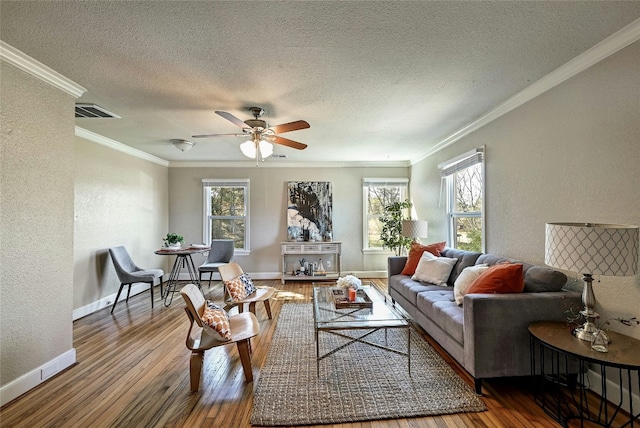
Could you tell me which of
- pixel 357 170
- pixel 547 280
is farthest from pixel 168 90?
pixel 357 170

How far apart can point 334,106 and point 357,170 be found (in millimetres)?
3124

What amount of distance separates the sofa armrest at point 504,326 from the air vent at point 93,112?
393 cm

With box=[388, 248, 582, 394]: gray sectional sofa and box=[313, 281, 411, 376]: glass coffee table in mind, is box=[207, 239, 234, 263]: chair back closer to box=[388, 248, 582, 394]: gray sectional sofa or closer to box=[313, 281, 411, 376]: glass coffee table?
box=[313, 281, 411, 376]: glass coffee table

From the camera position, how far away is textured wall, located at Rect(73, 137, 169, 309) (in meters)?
3.77

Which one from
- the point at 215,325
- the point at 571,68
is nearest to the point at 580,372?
the point at 571,68

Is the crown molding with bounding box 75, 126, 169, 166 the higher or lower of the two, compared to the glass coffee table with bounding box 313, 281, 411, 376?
higher

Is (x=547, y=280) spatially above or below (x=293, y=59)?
below

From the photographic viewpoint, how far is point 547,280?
2.19m

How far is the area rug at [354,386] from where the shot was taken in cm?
185

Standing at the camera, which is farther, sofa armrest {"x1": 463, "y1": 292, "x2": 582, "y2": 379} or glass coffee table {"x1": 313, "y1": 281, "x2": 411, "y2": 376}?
glass coffee table {"x1": 313, "y1": 281, "x2": 411, "y2": 376}

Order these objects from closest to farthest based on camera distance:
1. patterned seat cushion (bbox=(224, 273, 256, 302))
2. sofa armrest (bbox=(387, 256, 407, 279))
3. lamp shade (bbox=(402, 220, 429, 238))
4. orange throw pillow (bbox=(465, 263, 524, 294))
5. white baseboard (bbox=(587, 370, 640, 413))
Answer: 1. white baseboard (bbox=(587, 370, 640, 413))
2. orange throw pillow (bbox=(465, 263, 524, 294))
3. patterned seat cushion (bbox=(224, 273, 256, 302))
4. sofa armrest (bbox=(387, 256, 407, 279))
5. lamp shade (bbox=(402, 220, 429, 238))

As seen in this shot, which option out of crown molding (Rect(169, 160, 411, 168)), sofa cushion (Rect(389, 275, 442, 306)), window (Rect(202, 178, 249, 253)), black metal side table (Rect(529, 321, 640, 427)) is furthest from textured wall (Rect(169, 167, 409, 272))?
black metal side table (Rect(529, 321, 640, 427))

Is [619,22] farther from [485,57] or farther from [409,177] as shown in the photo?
[409,177]

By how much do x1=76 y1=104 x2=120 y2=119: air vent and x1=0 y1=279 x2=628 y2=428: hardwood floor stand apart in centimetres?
243
